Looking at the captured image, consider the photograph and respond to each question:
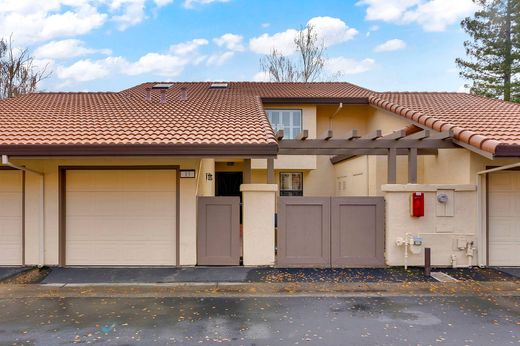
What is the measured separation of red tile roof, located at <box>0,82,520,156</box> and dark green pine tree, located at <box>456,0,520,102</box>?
509 inches

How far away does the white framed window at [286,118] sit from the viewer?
51.0 ft

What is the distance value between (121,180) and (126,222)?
3.29ft

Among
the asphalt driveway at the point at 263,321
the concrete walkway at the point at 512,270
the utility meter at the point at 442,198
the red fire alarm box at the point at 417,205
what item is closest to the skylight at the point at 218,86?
the red fire alarm box at the point at 417,205

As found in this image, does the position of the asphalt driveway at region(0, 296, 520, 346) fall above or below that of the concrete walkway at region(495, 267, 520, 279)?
below

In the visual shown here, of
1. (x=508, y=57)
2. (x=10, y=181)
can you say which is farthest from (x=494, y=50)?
(x=10, y=181)

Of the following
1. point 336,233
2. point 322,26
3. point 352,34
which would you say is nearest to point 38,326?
point 336,233

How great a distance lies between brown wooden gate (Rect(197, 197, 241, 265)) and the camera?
8875 millimetres

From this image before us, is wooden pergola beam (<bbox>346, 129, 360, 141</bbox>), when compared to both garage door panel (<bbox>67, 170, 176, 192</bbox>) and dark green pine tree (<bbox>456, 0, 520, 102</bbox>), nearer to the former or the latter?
garage door panel (<bbox>67, 170, 176, 192</bbox>)

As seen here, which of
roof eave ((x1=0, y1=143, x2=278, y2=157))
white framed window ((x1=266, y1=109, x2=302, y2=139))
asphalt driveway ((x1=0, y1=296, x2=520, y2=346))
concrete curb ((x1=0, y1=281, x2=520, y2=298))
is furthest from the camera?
white framed window ((x1=266, y1=109, x2=302, y2=139))

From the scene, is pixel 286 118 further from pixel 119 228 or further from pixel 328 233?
pixel 119 228

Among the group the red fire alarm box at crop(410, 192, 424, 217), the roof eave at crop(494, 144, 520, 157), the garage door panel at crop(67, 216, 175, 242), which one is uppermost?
the roof eave at crop(494, 144, 520, 157)

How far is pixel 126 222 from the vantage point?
8.96 metres

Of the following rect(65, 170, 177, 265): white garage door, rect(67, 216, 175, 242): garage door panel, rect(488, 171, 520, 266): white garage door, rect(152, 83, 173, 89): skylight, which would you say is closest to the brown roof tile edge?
rect(488, 171, 520, 266): white garage door

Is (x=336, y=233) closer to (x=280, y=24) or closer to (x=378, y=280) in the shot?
(x=378, y=280)
